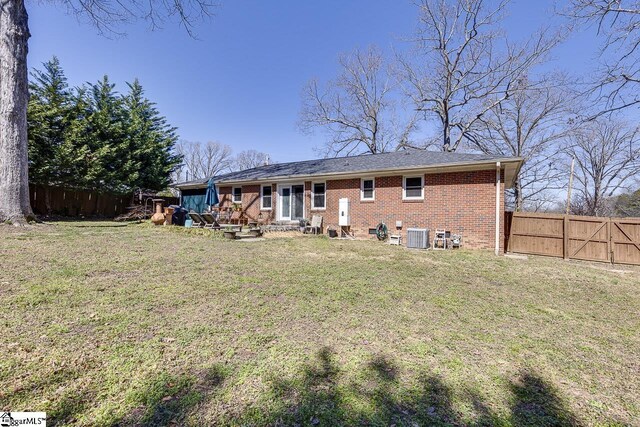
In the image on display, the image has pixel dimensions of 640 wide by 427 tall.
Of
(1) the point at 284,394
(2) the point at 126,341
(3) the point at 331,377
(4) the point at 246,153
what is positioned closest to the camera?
(1) the point at 284,394

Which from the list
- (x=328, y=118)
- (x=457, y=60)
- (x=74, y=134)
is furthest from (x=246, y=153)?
(x=457, y=60)

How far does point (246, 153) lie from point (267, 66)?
33.3m

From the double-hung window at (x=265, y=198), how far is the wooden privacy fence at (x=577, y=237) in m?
10.7

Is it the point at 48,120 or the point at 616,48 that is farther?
the point at 48,120

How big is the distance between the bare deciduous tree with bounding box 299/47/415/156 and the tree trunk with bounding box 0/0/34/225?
65.8 ft

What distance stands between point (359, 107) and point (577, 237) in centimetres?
2062

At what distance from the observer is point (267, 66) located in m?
17.8

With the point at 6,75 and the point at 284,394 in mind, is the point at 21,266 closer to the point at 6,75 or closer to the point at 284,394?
the point at 284,394

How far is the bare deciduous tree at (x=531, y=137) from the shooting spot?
22.2 metres

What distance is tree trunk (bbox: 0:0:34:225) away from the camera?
28.1ft

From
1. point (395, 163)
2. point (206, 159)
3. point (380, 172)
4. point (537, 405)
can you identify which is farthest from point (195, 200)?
point (206, 159)

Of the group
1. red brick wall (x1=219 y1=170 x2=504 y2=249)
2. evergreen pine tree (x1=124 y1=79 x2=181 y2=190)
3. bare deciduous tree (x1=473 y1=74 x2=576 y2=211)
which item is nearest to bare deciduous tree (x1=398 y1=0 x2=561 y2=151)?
bare deciduous tree (x1=473 y1=74 x2=576 y2=211)

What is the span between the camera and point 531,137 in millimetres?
23672

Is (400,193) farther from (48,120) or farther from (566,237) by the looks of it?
(48,120)
